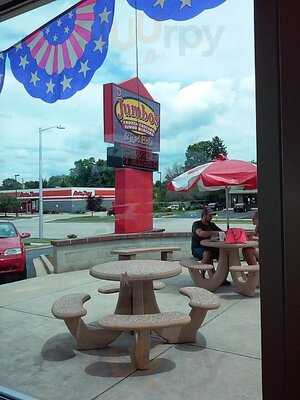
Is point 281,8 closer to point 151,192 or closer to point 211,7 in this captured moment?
point 211,7

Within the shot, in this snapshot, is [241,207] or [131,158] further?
[131,158]

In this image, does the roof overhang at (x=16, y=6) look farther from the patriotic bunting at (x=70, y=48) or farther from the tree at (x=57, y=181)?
the tree at (x=57, y=181)

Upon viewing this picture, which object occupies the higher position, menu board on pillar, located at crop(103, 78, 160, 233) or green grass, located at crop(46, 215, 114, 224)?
menu board on pillar, located at crop(103, 78, 160, 233)

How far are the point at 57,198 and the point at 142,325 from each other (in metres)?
1.46

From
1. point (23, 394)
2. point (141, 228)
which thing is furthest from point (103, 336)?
point (141, 228)

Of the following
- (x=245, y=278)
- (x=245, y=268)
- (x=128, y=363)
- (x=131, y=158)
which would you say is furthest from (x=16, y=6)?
(x=245, y=278)

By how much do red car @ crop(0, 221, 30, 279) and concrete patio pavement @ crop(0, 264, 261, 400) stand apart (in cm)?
78

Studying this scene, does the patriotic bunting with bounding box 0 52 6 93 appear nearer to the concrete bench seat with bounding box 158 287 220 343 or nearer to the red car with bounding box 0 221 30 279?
the red car with bounding box 0 221 30 279

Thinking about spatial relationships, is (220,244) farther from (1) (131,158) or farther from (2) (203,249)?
(1) (131,158)

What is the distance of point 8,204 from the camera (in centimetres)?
333

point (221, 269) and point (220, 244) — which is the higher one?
point (220, 244)

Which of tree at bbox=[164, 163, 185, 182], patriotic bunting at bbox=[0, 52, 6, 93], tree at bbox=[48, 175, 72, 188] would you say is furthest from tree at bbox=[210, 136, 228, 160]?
patriotic bunting at bbox=[0, 52, 6, 93]

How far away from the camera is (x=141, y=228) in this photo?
405cm

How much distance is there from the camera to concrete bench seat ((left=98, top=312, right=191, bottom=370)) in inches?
88.2
